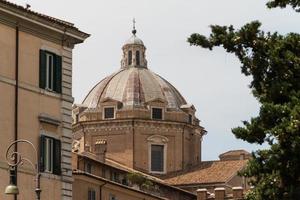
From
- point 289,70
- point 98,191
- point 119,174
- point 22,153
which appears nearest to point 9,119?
point 22,153

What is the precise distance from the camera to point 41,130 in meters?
46.4

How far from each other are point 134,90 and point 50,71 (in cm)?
5779

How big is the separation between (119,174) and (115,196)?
5.81 meters

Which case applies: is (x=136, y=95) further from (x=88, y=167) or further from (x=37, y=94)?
(x=37, y=94)

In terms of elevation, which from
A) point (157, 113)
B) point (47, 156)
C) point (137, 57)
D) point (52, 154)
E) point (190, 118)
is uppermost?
point (137, 57)

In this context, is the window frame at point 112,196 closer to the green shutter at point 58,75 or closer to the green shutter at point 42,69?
the green shutter at point 58,75

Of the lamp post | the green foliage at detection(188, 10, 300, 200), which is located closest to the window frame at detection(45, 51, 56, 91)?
the lamp post

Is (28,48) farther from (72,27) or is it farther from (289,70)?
(289,70)

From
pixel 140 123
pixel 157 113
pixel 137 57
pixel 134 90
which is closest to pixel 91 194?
pixel 140 123

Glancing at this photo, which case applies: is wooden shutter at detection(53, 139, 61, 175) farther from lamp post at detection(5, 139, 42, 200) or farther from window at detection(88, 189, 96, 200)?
window at detection(88, 189, 96, 200)

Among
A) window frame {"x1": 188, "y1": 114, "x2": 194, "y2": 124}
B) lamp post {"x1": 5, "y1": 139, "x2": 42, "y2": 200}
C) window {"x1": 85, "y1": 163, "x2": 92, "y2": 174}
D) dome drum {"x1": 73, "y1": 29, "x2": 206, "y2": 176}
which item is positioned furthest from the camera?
window frame {"x1": 188, "y1": 114, "x2": 194, "y2": 124}

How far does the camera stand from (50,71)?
47.4 metres

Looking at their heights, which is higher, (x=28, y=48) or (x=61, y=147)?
(x=28, y=48)

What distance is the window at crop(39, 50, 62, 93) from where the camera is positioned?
46.9 metres
